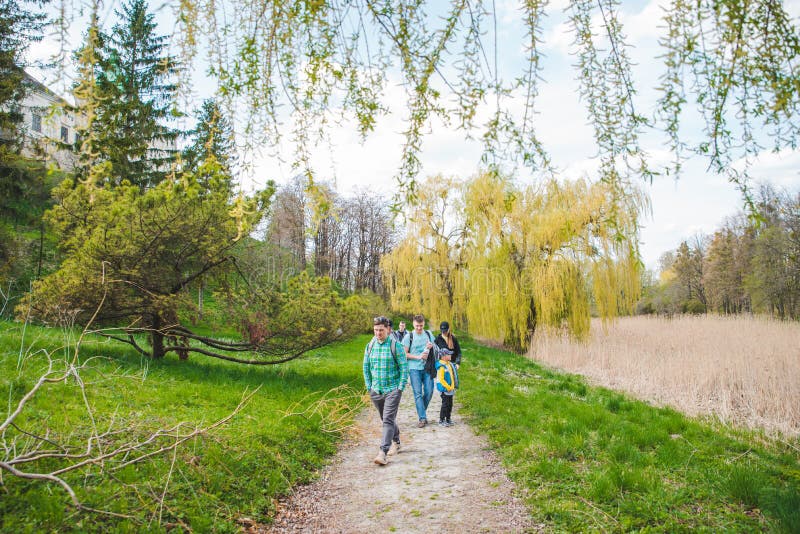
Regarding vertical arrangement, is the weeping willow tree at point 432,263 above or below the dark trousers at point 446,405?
above

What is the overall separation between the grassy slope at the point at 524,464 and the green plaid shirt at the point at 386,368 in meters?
1.19

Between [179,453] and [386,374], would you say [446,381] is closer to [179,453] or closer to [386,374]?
[386,374]

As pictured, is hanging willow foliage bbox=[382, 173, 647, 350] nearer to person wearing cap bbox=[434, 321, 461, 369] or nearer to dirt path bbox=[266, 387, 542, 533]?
person wearing cap bbox=[434, 321, 461, 369]

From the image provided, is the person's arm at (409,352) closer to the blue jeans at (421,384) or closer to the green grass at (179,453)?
the blue jeans at (421,384)

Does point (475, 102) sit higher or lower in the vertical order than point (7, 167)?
lower

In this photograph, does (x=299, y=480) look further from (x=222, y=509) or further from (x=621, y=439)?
(x=621, y=439)

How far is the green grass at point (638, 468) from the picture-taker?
3533 millimetres

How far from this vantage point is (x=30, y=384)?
5762 millimetres

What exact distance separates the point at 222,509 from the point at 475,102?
3.85 m

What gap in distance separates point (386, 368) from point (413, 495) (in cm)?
155

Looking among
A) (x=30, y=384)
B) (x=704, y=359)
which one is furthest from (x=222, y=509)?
(x=704, y=359)

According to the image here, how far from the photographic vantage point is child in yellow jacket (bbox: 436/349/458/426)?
6.84m

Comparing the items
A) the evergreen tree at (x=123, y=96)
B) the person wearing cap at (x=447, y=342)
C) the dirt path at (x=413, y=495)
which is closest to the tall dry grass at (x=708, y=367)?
the person wearing cap at (x=447, y=342)

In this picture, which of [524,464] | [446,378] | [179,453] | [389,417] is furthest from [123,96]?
[446,378]
